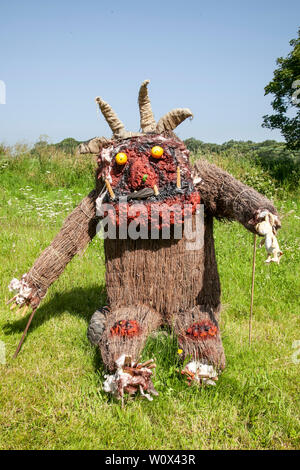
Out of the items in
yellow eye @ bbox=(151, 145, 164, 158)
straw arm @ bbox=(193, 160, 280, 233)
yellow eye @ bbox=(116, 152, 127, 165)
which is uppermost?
yellow eye @ bbox=(151, 145, 164, 158)

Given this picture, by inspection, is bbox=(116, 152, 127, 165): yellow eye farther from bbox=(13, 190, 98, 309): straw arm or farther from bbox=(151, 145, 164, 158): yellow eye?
bbox=(13, 190, 98, 309): straw arm

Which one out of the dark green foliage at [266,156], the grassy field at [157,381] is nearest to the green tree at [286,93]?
the dark green foliage at [266,156]

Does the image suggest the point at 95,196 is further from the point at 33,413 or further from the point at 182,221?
the point at 33,413

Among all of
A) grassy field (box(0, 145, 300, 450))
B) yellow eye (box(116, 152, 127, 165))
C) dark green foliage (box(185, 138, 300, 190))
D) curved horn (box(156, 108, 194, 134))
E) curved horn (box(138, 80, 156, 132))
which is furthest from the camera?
dark green foliage (box(185, 138, 300, 190))

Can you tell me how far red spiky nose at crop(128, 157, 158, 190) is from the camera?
6.77ft

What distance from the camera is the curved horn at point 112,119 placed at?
2.25 m

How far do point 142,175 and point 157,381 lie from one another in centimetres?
107

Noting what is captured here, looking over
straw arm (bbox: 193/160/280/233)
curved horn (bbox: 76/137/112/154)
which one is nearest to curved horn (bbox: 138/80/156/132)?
curved horn (bbox: 76/137/112/154)

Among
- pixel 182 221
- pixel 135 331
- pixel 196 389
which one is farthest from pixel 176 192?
pixel 196 389

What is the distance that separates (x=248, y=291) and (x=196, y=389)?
1.44 meters

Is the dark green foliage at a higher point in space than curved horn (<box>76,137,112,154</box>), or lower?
higher

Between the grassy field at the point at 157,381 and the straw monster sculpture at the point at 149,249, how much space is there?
12 centimetres

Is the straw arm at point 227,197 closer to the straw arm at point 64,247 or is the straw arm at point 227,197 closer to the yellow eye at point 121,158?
the yellow eye at point 121,158

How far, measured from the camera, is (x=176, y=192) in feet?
6.95
